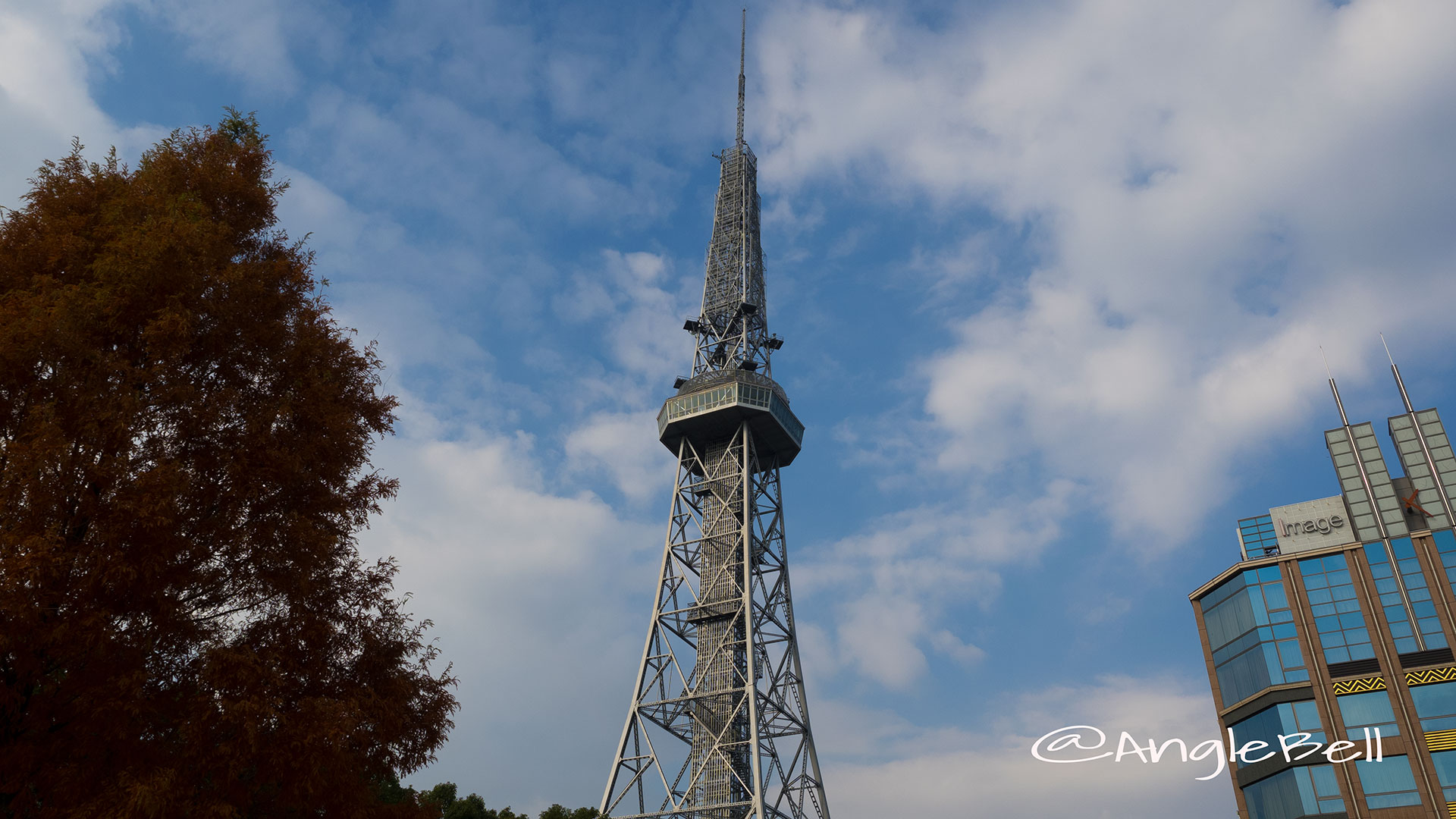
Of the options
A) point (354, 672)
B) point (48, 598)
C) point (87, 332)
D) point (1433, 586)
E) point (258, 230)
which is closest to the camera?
point (48, 598)

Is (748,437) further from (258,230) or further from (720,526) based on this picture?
(258,230)

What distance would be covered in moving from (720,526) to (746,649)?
1082 centimetres

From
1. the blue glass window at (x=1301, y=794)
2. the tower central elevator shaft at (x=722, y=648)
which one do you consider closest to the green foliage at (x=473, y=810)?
the tower central elevator shaft at (x=722, y=648)

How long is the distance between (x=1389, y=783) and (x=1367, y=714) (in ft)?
11.8

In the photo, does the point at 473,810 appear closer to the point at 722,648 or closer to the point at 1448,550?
the point at 722,648

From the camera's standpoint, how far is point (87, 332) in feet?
43.2

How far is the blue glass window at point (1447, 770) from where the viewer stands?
48719mm

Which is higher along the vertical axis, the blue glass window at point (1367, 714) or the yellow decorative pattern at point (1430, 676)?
the yellow decorative pattern at point (1430, 676)

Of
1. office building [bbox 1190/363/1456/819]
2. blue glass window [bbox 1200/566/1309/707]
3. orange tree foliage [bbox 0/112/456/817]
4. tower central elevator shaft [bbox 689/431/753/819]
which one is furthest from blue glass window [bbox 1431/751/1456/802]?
orange tree foliage [bbox 0/112/456/817]

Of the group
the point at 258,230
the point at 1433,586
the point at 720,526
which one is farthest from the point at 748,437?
the point at 258,230

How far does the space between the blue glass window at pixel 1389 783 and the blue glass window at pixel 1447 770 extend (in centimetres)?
121

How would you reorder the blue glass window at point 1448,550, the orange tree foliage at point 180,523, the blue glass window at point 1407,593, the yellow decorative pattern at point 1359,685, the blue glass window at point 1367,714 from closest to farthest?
1. the orange tree foliage at point 180,523
2. the blue glass window at point 1367,714
3. the yellow decorative pattern at point 1359,685
4. the blue glass window at point 1407,593
5. the blue glass window at point 1448,550

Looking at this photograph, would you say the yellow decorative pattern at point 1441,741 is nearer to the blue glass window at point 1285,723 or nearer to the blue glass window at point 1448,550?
the blue glass window at point 1285,723

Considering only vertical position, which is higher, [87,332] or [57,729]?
[87,332]
